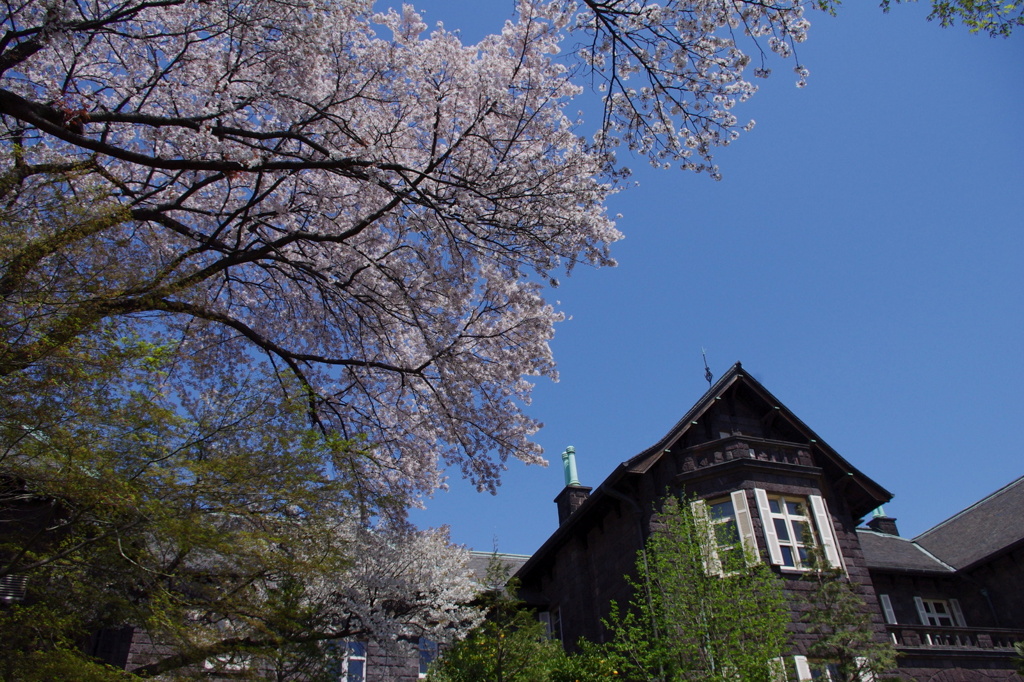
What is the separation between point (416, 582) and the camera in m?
12.1

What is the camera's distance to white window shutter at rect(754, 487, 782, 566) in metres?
13.5

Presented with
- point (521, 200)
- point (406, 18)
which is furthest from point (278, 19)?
point (521, 200)

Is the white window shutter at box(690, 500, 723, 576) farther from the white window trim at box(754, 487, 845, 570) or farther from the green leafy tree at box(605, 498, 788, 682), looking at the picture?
the white window trim at box(754, 487, 845, 570)

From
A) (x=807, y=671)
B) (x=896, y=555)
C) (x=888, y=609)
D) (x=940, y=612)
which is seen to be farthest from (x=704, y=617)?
(x=896, y=555)

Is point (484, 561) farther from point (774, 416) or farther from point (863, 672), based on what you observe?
point (863, 672)

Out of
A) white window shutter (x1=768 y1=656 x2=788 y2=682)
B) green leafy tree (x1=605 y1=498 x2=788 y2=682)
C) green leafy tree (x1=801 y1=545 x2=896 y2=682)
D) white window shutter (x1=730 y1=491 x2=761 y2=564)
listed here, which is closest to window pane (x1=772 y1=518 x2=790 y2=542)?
white window shutter (x1=730 y1=491 x2=761 y2=564)

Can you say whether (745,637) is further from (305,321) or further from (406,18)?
(406,18)

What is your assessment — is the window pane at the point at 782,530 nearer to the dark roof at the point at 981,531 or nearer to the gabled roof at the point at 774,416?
the gabled roof at the point at 774,416

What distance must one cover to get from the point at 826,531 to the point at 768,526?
60.8 inches

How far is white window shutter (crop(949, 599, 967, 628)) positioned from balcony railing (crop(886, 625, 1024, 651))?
202 centimetres

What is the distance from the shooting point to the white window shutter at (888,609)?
17219 mm

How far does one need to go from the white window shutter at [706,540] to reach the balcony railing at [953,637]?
201 inches

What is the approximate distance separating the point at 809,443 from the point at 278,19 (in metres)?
13.6

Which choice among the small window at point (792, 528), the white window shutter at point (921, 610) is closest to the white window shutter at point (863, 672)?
the small window at point (792, 528)
